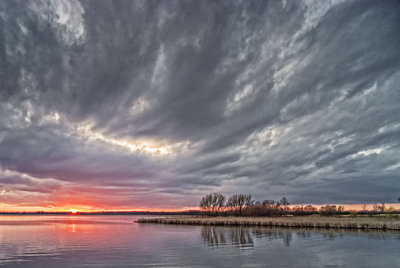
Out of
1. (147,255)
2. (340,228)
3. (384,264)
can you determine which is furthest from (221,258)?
(340,228)

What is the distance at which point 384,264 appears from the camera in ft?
86.2

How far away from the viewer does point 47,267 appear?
26844 millimetres

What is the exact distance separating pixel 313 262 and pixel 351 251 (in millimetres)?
9535

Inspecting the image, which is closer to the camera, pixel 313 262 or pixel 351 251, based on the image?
pixel 313 262

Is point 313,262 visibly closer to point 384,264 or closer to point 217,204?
point 384,264

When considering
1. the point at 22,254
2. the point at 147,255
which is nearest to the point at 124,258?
the point at 147,255

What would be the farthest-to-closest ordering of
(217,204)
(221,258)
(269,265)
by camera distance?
(217,204) → (221,258) → (269,265)

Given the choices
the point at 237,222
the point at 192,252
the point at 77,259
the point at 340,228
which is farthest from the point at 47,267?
the point at 237,222

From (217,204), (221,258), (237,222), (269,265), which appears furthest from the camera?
(217,204)

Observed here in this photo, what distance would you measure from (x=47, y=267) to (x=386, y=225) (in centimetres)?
6315

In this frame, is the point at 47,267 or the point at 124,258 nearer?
the point at 47,267

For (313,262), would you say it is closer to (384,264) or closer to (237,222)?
(384,264)

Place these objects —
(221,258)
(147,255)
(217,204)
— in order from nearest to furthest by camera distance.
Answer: (221,258), (147,255), (217,204)

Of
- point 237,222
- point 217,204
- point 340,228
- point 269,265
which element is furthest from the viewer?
point 217,204
